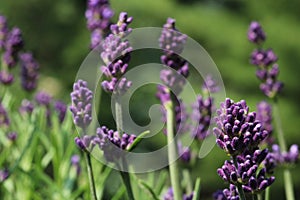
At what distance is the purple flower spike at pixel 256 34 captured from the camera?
1719 millimetres

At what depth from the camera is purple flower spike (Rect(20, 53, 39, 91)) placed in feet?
7.16

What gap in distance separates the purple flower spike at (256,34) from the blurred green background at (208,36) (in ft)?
23.1

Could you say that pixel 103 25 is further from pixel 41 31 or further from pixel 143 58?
pixel 41 31

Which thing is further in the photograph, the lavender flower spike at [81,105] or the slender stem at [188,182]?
the slender stem at [188,182]

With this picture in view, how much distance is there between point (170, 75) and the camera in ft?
4.27

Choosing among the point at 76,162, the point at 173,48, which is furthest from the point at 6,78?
the point at 173,48

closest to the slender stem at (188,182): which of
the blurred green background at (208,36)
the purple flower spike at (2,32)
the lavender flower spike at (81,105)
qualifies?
the lavender flower spike at (81,105)

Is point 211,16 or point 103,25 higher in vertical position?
point 211,16

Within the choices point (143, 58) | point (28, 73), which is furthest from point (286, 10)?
point (28, 73)

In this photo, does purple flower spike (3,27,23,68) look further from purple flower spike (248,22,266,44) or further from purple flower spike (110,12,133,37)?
purple flower spike (110,12,133,37)

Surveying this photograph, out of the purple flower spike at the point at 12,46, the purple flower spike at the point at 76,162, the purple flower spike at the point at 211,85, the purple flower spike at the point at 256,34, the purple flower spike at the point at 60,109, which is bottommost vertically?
the purple flower spike at the point at 76,162

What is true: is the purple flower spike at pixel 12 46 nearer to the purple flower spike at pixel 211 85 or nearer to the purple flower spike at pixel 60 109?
the purple flower spike at pixel 60 109

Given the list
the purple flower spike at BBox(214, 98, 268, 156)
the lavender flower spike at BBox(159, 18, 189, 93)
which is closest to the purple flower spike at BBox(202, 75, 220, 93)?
the lavender flower spike at BBox(159, 18, 189, 93)

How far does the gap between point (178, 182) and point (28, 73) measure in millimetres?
1171
